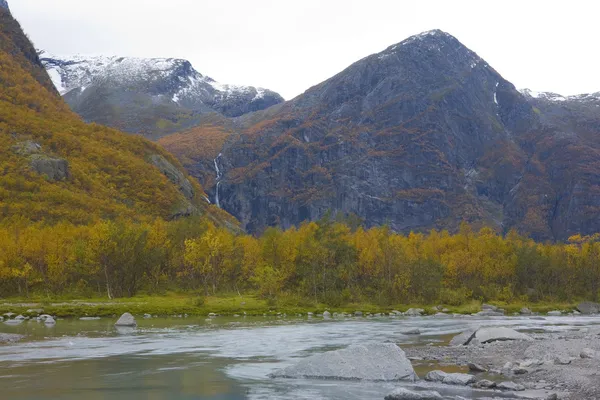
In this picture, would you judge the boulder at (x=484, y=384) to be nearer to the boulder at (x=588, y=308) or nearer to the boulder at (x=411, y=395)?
the boulder at (x=411, y=395)

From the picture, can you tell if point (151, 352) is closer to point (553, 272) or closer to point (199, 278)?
point (199, 278)

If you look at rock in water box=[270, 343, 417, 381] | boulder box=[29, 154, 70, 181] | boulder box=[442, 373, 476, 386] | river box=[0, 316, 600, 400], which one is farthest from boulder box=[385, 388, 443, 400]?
boulder box=[29, 154, 70, 181]

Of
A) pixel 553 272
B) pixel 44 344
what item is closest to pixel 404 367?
pixel 44 344

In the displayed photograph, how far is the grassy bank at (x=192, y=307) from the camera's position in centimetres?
7069

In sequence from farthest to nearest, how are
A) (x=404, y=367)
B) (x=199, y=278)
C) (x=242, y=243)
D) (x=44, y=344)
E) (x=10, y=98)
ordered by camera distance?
(x=10, y=98) → (x=242, y=243) → (x=199, y=278) → (x=44, y=344) → (x=404, y=367)

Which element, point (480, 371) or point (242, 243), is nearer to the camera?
point (480, 371)

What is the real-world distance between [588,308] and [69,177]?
4877 inches

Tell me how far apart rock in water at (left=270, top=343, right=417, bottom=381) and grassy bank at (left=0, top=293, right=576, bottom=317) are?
155ft

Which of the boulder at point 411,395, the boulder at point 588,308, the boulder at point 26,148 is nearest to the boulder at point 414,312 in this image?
the boulder at point 588,308

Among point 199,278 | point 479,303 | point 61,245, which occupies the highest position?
point 61,245

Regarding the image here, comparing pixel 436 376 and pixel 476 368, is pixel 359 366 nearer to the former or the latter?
pixel 436 376

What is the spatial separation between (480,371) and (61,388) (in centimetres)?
1915

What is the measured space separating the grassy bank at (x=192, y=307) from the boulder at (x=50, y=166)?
69.6m

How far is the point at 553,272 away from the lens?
359 ft
